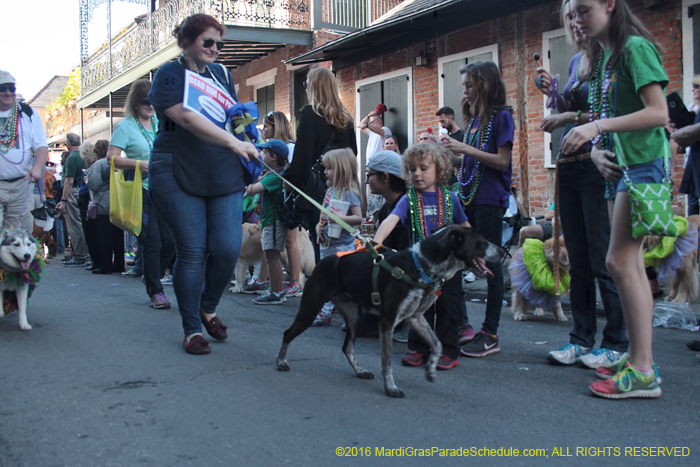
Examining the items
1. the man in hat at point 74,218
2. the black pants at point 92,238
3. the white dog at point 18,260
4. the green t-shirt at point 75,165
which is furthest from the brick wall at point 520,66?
the man in hat at point 74,218

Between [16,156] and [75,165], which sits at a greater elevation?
[75,165]

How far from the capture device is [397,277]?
332 cm

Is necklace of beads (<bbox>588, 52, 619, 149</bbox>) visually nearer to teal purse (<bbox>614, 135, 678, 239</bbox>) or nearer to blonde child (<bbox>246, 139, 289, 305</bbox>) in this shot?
teal purse (<bbox>614, 135, 678, 239</bbox>)

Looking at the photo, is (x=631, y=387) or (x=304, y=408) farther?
(x=631, y=387)

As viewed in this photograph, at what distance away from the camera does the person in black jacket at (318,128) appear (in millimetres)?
5500

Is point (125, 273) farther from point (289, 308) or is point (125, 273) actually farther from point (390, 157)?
point (390, 157)

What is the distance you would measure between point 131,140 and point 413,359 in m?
3.78

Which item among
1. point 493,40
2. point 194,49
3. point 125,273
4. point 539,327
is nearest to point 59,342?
point 194,49

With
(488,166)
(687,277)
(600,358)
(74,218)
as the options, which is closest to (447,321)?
(600,358)

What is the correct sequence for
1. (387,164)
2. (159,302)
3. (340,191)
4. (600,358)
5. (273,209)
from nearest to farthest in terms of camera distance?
(600,358) < (387,164) < (340,191) < (159,302) < (273,209)

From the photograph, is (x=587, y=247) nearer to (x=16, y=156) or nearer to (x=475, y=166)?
(x=475, y=166)

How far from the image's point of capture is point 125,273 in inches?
358

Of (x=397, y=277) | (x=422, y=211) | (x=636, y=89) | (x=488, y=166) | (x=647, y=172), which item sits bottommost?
(x=397, y=277)

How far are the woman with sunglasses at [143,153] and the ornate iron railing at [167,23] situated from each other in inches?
392
